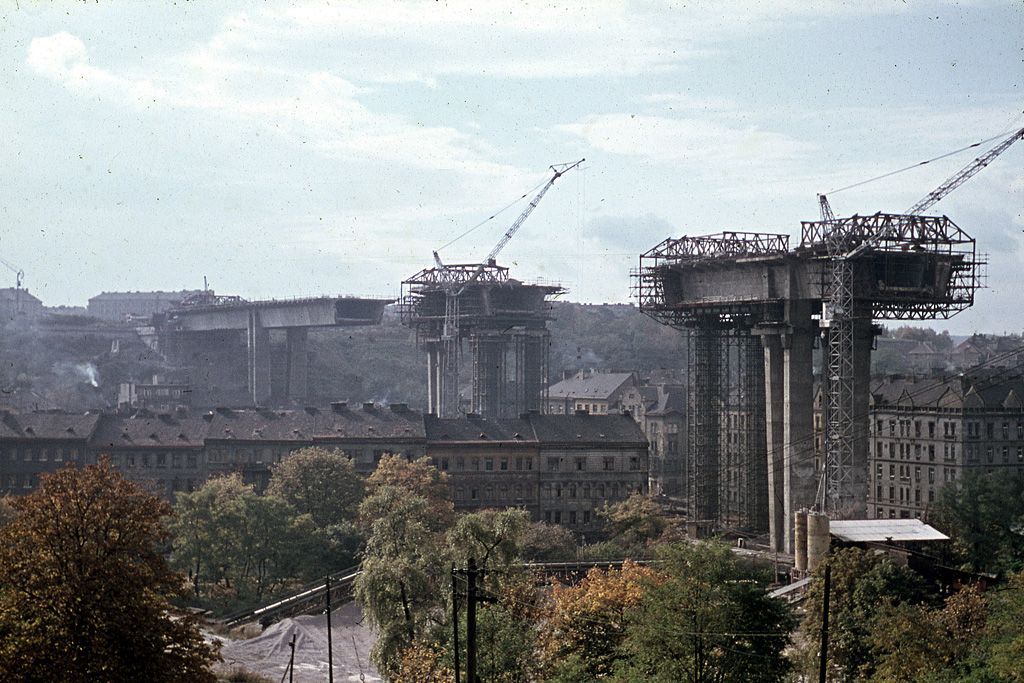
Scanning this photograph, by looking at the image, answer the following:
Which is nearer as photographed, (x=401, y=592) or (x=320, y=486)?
(x=401, y=592)

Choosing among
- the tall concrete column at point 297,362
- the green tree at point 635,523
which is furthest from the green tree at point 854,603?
the tall concrete column at point 297,362

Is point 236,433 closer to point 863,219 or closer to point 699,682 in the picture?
point 863,219

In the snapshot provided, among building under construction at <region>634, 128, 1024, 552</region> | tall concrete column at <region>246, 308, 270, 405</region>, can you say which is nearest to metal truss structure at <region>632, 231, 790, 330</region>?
building under construction at <region>634, 128, 1024, 552</region>

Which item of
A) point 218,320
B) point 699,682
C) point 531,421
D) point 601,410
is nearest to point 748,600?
point 699,682

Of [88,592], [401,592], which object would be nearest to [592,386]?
[401,592]

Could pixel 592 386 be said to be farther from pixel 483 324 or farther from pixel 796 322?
pixel 796 322

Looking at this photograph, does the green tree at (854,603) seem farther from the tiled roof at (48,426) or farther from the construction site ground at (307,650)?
the tiled roof at (48,426)
